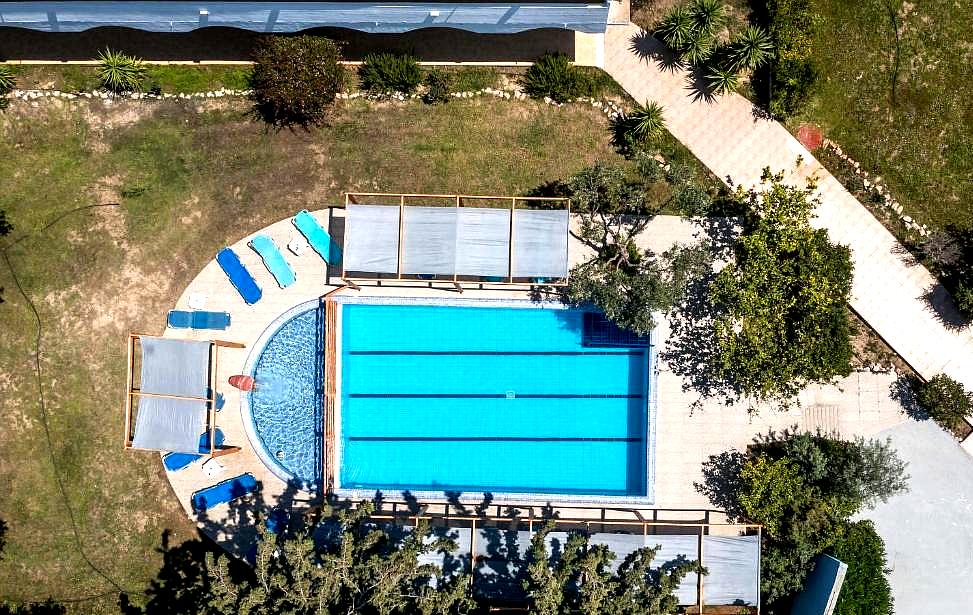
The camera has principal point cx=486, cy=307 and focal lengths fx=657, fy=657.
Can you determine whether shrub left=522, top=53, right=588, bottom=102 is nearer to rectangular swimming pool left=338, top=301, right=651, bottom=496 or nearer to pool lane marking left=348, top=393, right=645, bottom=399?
rectangular swimming pool left=338, top=301, right=651, bottom=496

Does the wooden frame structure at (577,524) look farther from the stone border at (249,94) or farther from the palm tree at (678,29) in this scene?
the palm tree at (678,29)

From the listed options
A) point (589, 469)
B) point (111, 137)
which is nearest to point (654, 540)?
point (589, 469)

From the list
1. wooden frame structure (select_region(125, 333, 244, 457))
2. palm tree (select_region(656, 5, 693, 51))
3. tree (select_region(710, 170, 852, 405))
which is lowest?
wooden frame structure (select_region(125, 333, 244, 457))

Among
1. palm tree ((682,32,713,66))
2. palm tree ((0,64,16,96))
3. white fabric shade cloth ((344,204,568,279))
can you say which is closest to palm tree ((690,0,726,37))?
palm tree ((682,32,713,66))

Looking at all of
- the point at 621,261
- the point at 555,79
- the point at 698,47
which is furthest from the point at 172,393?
the point at 698,47

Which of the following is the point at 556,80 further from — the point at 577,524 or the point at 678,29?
the point at 577,524

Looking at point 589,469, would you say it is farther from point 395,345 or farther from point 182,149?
point 182,149
